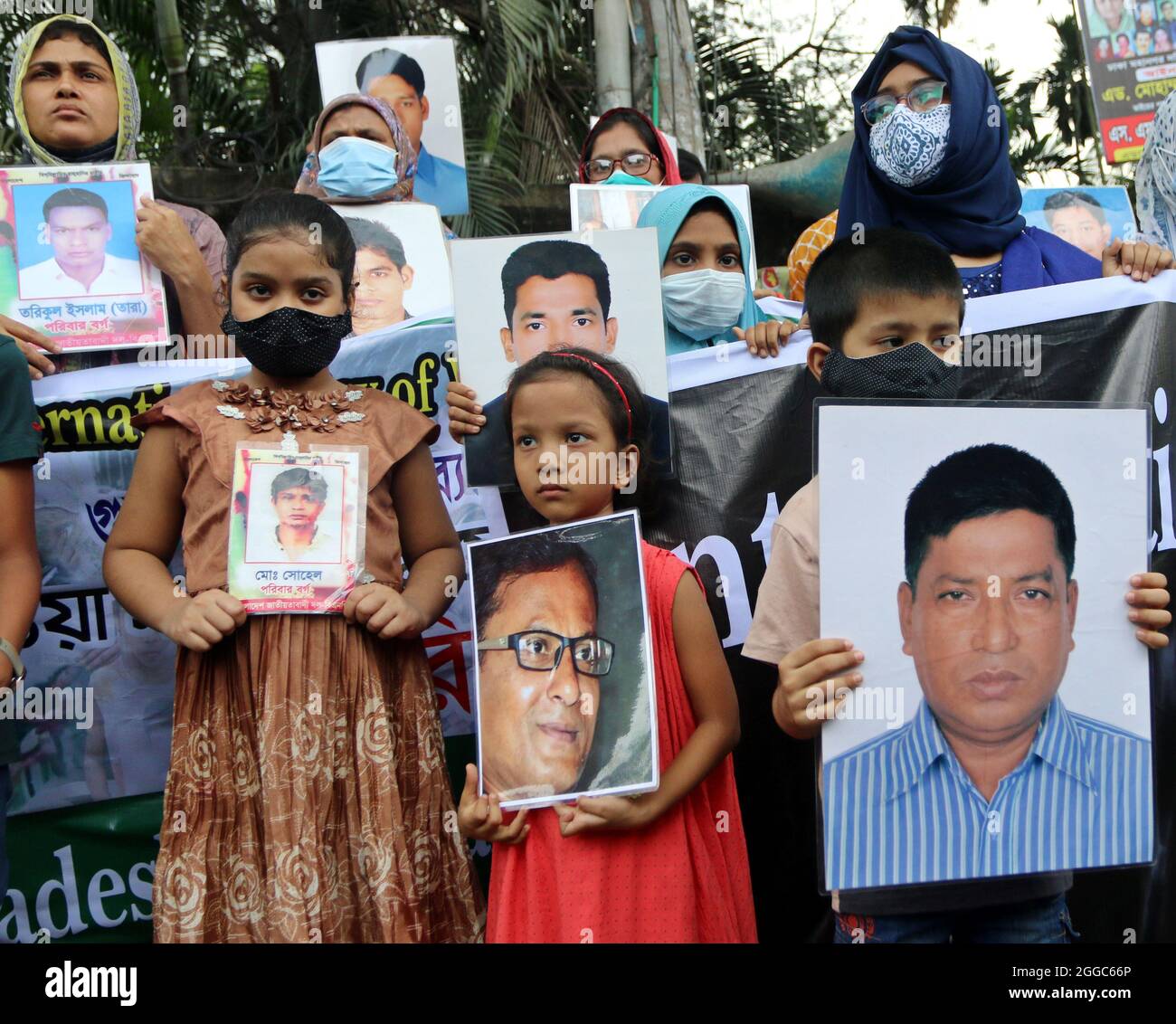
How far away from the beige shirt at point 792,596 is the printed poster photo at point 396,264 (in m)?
1.60

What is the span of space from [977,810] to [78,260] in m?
2.58

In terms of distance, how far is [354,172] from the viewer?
4.21m

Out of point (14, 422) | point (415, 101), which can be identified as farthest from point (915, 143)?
point (415, 101)

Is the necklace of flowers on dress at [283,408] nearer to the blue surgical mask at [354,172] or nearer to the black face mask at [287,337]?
the black face mask at [287,337]

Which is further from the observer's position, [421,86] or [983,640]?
[421,86]

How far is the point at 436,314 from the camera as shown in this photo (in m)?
3.73

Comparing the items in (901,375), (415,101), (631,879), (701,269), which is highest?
(415,101)

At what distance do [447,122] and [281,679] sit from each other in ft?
11.8

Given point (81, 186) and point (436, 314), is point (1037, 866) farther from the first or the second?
point (81, 186)

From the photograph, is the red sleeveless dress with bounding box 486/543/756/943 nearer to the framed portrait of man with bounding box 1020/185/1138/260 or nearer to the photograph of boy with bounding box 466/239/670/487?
the photograph of boy with bounding box 466/239/670/487

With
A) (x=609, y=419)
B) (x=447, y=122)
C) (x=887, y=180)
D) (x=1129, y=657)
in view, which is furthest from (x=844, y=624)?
(x=447, y=122)

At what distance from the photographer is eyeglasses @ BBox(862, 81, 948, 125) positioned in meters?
3.63

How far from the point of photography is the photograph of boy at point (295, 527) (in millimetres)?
2805

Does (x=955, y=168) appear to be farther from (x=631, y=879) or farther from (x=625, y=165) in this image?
(x=631, y=879)
